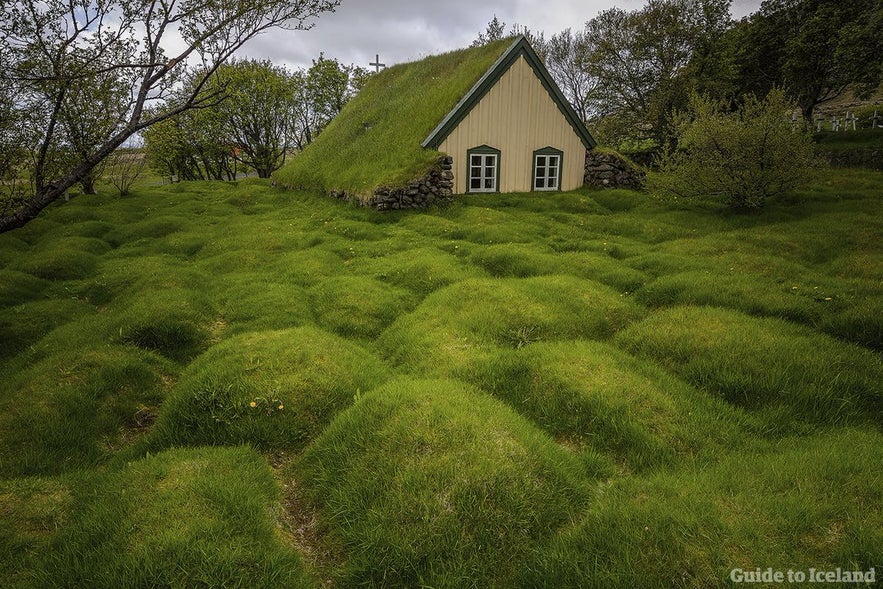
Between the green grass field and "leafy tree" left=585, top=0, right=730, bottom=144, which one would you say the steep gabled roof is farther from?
"leafy tree" left=585, top=0, right=730, bottom=144

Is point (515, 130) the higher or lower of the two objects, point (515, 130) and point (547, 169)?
the higher

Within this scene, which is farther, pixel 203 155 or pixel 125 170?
pixel 203 155

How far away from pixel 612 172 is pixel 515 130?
6341 millimetres

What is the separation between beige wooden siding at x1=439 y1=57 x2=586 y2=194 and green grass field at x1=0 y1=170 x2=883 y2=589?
430 inches

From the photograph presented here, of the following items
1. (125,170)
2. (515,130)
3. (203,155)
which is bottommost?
(125,170)

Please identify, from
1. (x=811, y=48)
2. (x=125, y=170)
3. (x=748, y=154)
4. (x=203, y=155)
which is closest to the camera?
(x=748, y=154)

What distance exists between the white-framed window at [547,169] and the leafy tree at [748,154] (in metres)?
6.86

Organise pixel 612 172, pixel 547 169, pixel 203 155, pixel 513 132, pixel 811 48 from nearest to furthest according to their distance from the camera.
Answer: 1. pixel 513 132
2. pixel 547 169
3. pixel 612 172
4. pixel 811 48
5. pixel 203 155

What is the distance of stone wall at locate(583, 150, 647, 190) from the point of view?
80.0 ft

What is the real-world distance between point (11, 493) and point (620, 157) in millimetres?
26879

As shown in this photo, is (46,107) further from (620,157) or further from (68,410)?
(620,157)

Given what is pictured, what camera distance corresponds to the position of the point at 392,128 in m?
24.5

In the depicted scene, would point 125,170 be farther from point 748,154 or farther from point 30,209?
point 748,154

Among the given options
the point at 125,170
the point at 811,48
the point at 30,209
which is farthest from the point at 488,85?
the point at 811,48
